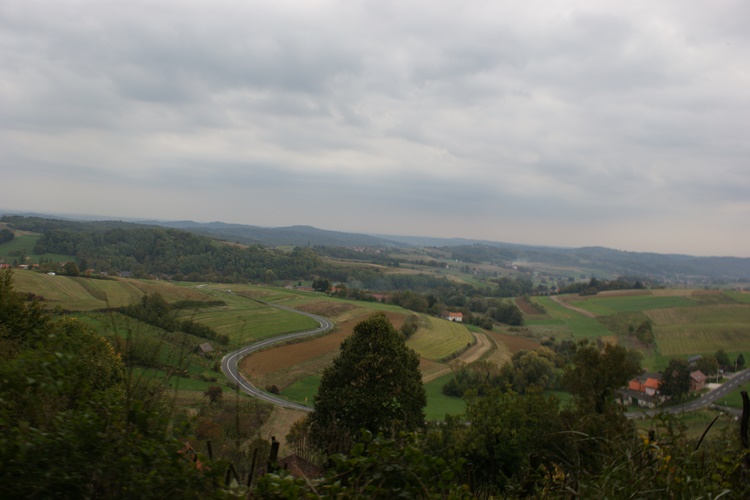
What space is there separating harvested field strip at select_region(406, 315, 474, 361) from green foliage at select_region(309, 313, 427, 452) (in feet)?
84.5

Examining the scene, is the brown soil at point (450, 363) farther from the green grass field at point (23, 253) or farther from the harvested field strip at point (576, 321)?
the green grass field at point (23, 253)

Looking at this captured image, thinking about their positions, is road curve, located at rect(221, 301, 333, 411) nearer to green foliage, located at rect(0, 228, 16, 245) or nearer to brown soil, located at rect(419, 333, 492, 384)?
brown soil, located at rect(419, 333, 492, 384)

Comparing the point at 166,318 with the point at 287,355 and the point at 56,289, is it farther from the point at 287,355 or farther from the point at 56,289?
the point at 56,289

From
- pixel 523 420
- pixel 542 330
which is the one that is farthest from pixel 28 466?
pixel 542 330

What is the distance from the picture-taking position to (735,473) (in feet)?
11.6

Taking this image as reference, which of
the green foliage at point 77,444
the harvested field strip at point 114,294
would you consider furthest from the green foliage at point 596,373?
the green foliage at point 77,444

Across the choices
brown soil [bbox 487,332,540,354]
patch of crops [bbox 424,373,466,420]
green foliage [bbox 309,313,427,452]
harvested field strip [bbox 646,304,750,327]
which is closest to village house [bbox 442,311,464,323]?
brown soil [bbox 487,332,540,354]

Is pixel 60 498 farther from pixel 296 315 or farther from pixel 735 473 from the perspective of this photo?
pixel 296 315

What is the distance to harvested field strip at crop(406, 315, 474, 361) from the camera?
4429 centimetres

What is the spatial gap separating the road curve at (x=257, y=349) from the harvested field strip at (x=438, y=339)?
10938 mm

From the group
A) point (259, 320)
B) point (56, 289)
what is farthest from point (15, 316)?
point (259, 320)

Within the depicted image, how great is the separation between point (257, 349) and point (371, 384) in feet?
79.6

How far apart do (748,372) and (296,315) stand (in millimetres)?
47206

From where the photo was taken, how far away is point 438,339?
49.0 meters
